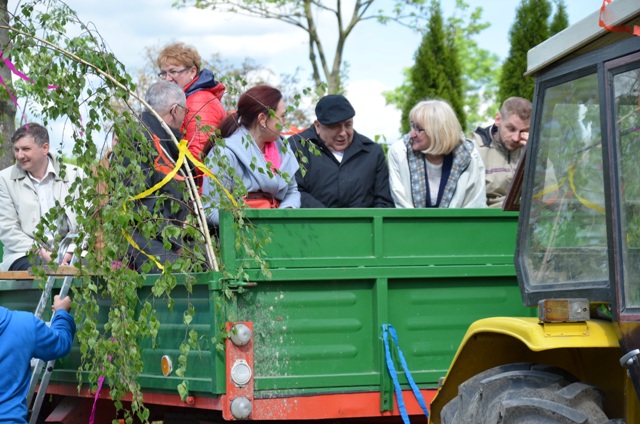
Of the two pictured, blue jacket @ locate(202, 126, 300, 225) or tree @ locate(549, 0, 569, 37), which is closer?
blue jacket @ locate(202, 126, 300, 225)

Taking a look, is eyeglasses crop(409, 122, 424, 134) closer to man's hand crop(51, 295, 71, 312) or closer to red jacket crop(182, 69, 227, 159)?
red jacket crop(182, 69, 227, 159)

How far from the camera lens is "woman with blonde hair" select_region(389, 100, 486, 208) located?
246 inches

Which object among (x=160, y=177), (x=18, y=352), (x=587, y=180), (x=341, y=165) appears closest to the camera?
(x=587, y=180)

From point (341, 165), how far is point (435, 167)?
0.58 meters

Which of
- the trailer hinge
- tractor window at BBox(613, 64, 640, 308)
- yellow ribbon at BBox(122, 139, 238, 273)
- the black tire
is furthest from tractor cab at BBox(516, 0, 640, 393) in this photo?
yellow ribbon at BBox(122, 139, 238, 273)

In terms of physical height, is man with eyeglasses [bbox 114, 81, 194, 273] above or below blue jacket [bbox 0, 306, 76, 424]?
above

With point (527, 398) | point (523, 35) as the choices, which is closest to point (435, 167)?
point (527, 398)

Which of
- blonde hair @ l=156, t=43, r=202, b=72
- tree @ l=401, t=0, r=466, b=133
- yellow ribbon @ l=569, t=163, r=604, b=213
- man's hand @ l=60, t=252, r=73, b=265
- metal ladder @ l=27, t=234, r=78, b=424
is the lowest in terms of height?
metal ladder @ l=27, t=234, r=78, b=424

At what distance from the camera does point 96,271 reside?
17.2 feet

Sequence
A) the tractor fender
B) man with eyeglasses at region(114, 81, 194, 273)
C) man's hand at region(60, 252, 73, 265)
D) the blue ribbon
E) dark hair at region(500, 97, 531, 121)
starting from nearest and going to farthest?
the tractor fender
the blue ribbon
man with eyeglasses at region(114, 81, 194, 273)
dark hair at region(500, 97, 531, 121)
man's hand at region(60, 252, 73, 265)

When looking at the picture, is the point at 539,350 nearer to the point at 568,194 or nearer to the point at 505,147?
the point at 568,194

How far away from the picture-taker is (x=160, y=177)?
5770mm

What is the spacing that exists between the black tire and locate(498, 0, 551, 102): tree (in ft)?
55.0

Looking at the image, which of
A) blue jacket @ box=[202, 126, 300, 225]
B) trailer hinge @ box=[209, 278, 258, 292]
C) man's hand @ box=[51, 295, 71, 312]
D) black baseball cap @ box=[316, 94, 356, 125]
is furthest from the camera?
black baseball cap @ box=[316, 94, 356, 125]
